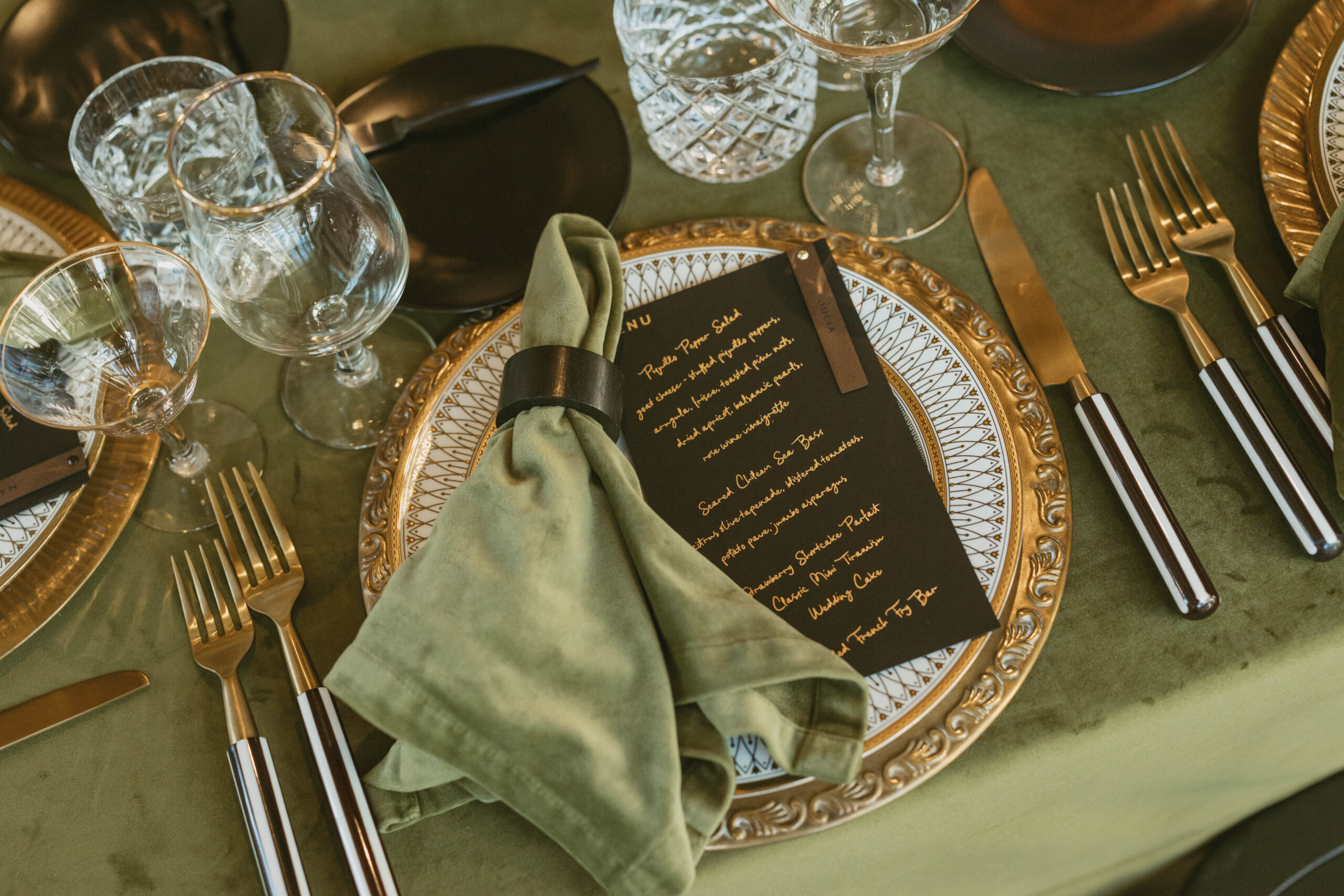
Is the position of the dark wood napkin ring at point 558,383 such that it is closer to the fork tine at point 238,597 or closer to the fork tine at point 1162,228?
the fork tine at point 238,597

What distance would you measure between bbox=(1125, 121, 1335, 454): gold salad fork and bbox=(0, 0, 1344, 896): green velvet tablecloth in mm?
15

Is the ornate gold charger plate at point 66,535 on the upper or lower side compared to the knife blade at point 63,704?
upper

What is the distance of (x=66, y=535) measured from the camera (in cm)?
64

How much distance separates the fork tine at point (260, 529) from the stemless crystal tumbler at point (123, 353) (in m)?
0.03

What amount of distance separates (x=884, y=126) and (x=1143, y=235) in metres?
0.21

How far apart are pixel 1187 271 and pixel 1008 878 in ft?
1.48

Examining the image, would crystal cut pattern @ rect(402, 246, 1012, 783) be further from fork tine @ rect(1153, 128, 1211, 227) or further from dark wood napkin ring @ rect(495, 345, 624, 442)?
fork tine @ rect(1153, 128, 1211, 227)

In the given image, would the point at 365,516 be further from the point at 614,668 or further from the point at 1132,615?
the point at 1132,615

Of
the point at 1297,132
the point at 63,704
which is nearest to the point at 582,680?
the point at 63,704

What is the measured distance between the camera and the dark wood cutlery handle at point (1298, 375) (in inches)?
22.6

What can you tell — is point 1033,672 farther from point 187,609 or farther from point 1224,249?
point 187,609

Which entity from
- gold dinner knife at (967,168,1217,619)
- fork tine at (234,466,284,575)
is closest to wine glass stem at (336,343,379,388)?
fork tine at (234,466,284,575)

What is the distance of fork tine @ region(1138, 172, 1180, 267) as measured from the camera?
659 mm

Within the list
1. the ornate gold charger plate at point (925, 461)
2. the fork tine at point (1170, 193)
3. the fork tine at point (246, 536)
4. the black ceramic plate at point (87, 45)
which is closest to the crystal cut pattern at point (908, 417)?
the ornate gold charger plate at point (925, 461)
